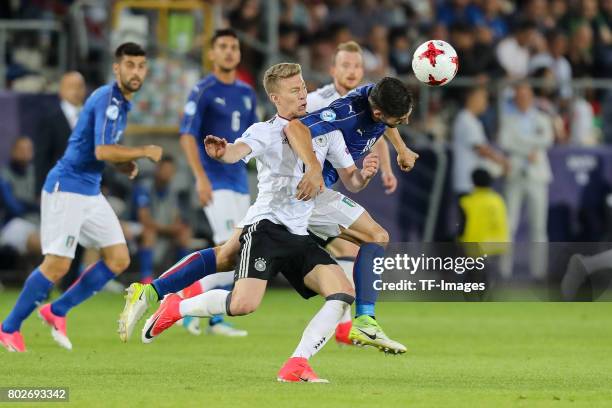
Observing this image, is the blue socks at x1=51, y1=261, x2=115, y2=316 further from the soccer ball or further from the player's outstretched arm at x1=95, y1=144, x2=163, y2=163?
the soccer ball

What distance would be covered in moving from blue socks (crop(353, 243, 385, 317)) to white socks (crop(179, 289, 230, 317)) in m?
1.10

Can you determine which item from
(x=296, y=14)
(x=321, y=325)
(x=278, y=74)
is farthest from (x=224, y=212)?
(x=296, y=14)

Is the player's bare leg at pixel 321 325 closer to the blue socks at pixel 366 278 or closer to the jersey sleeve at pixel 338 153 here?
the blue socks at pixel 366 278

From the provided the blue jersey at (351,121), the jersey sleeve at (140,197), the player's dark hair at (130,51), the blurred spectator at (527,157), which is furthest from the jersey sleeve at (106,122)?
the blurred spectator at (527,157)

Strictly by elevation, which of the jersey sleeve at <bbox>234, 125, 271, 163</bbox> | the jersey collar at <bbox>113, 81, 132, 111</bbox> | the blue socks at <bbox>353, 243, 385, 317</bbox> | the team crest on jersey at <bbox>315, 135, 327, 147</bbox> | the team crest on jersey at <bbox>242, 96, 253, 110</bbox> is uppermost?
the team crest on jersey at <bbox>242, 96, 253, 110</bbox>

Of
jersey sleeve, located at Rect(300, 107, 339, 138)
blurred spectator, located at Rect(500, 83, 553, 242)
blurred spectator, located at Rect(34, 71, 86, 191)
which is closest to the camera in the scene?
jersey sleeve, located at Rect(300, 107, 339, 138)

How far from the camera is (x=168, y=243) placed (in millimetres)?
19812

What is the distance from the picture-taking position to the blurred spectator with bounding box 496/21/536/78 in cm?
2202

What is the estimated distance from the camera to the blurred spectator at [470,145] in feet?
65.4

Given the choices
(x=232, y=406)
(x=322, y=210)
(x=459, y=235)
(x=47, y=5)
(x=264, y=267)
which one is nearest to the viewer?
(x=232, y=406)

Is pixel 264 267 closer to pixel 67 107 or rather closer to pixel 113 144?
pixel 113 144

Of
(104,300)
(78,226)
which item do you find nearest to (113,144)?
(78,226)

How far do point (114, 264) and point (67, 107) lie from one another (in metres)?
4.34

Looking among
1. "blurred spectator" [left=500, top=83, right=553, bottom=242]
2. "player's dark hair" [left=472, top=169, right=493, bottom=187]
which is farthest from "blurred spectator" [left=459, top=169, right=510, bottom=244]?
"blurred spectator" [left=500, top=83, right=553, bottom=242]
